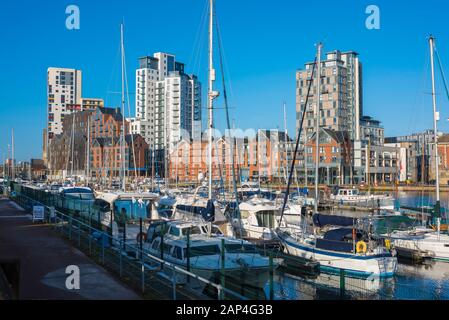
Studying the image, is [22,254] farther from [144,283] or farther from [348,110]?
[348,110]

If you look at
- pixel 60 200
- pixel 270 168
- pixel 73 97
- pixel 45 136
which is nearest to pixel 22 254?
pixel 60 200

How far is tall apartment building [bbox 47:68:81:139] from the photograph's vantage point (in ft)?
618

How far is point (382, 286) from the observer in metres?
21.4

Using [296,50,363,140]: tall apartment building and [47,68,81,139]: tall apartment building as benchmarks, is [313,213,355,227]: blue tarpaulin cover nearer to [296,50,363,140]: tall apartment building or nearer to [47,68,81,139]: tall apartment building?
[296,50,363,140]: tall apartment building

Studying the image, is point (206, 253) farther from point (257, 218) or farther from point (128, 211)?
point (128, 211)

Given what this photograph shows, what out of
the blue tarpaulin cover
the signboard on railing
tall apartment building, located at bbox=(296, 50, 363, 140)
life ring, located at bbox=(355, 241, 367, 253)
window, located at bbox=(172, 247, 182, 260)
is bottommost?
life ring, located at bbox=(355, 241, 367, 253)

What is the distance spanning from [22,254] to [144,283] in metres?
6.48

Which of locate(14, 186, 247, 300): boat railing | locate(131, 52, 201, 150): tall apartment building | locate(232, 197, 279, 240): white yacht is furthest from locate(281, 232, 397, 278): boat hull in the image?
locate(131, 52, 201, 150): tall apartment building

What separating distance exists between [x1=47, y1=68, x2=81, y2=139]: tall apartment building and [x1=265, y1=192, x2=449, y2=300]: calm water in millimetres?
177607

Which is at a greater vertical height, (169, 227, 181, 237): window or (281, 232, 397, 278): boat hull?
(169, 227, 181, 237): window

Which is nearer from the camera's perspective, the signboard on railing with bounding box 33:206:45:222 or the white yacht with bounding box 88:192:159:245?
the white yacht with bounding box 88:192:159:245

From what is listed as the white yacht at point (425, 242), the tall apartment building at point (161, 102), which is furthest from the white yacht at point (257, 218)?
the tall apartment building at point (161, 102)

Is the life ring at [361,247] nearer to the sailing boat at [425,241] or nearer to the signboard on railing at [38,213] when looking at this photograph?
the sailing boat at [425,241]

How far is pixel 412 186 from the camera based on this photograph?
103 m
